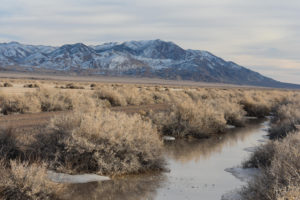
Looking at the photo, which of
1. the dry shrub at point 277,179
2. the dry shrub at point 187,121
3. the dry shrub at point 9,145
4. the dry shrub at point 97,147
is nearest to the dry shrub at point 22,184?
the dry shrub at point 97,147

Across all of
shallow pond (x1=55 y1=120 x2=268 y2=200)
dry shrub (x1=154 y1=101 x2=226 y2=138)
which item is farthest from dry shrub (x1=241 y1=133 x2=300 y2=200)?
dry shrub (x1=154 y1=101 x2=226 y2=138)

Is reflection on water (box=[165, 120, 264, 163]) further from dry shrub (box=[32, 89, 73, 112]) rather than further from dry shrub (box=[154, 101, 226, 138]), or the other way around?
dry shrub (box=[32, 89, 73, 112])

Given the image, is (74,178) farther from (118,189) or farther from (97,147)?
(118,189)

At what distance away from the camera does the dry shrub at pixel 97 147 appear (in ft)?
30.6

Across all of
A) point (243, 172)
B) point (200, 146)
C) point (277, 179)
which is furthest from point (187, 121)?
point (277, 179)

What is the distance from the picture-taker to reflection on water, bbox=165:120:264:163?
41.1ft

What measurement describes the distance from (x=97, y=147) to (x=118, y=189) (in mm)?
1286

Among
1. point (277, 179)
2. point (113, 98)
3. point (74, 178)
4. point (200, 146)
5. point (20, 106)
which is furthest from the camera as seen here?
point (113, 98)

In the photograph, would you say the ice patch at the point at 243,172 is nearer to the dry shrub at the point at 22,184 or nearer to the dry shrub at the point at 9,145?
the dry shrub at the point at 22,184

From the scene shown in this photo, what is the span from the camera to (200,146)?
1442 cm

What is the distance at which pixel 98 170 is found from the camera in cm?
948

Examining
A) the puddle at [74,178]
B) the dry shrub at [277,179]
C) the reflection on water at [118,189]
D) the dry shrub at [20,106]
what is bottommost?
the reflection on water at [118,189]

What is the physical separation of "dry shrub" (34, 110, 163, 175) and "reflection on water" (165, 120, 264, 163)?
82.0 inches

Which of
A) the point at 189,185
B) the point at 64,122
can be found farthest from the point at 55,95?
the point at 189,185
